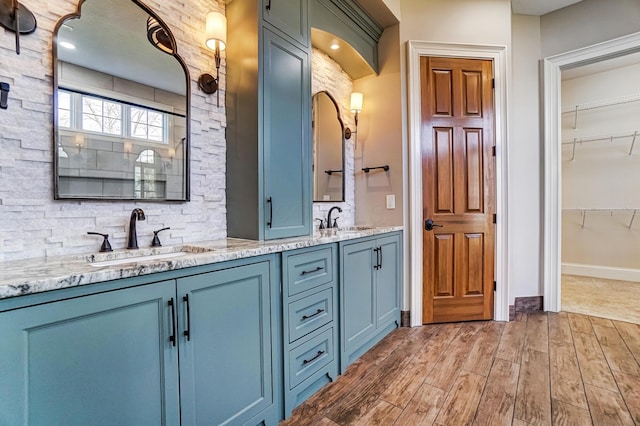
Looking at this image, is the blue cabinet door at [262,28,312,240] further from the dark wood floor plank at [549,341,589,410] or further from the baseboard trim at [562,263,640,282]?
the baseboard trim at [562,263,640,282]

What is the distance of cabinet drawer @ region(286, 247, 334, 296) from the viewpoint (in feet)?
5.51

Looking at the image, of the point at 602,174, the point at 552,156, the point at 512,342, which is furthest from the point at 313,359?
the point at 602,174

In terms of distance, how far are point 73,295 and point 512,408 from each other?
6.85ft

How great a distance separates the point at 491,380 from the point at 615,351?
3.77 ft

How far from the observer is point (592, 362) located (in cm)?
213

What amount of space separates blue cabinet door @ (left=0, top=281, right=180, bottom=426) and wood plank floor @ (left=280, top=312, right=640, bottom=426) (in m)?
0.83

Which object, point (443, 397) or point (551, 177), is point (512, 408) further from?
point (551, 177)

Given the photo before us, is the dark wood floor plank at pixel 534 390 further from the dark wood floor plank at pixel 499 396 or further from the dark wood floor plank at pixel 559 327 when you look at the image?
the dark wood floor plank at pixel 559 327

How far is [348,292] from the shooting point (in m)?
2.11

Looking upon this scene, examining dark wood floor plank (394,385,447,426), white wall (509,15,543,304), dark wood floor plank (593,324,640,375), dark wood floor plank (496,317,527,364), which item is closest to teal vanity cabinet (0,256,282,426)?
dark wood floor plank (394,385,447,426)

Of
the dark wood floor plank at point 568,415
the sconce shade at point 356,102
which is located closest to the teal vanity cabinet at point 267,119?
the sconce shade at point 356,102

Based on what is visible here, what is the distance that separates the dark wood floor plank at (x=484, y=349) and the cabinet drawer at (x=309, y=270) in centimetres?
118

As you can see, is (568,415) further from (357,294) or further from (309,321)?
(309,321)

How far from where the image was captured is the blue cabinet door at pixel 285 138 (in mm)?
1854
